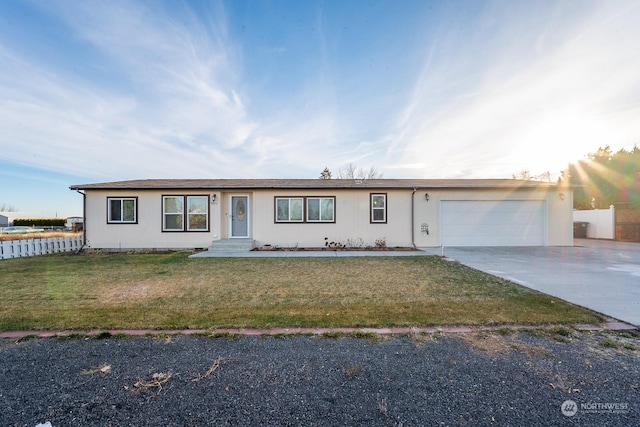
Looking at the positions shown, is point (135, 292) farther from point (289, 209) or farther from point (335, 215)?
point (335, 215)

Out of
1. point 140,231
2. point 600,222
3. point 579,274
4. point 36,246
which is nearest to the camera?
point 579,274

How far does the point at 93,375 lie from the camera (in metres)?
2.50

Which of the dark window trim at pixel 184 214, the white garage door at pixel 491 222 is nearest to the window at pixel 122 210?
the dark window trim at pixel 184 214

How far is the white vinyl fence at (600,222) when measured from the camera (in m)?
15.3

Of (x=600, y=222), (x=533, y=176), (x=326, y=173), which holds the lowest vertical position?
(x=600, y=222)

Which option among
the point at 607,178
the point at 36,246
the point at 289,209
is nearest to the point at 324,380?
the point at 289,209

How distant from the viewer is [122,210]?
12117 millimetres

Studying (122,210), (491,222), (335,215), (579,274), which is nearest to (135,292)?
(335,215)

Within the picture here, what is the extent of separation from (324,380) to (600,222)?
21194 millimetres

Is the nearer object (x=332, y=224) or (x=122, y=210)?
(x=122, y=210)

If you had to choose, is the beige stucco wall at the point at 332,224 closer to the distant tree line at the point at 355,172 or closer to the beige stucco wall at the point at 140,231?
the beige stucco wall at the point at 140,231

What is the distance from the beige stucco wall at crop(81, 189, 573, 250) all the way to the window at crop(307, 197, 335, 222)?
23cm

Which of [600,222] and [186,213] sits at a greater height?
[186,213]

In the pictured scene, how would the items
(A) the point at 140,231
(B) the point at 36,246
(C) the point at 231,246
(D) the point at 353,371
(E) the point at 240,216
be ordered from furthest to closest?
1. (E) the point at 240,216
2. (A) the point at 140,231
3. (C) the point at 231,246
4. (B) the point at 36,246
5. (D) the point at 353,371
